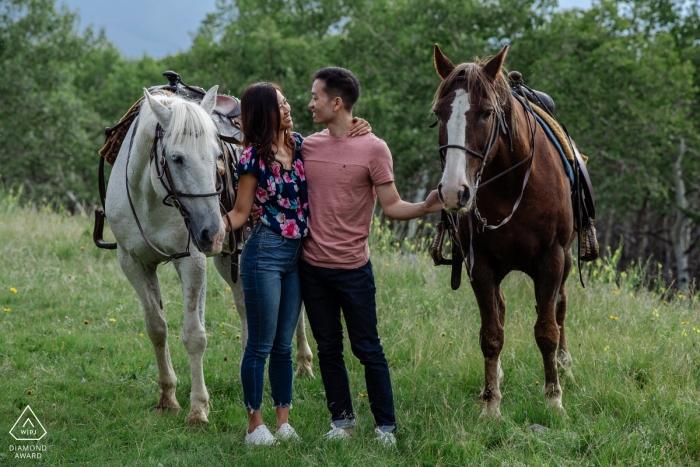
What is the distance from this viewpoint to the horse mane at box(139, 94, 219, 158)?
360 centimetres

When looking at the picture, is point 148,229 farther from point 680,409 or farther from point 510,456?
point 680,409

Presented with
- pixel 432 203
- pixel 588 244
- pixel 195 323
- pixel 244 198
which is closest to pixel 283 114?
pixel 244 198

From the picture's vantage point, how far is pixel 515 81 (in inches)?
191

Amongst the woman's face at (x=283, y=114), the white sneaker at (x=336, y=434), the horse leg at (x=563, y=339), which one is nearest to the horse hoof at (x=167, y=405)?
the white sneaker at (x=336, y=434)

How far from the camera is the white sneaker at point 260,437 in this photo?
3701mm

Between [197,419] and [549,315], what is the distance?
89.6 inches

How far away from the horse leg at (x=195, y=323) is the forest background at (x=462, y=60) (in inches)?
613

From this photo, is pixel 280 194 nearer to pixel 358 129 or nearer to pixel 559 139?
pixel 358 129

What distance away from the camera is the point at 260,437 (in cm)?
372

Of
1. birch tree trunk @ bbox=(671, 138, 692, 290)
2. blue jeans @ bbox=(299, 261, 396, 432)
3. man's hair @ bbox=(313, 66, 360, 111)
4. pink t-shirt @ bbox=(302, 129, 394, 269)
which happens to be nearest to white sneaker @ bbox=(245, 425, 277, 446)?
blue jeans @ bbox=(299, 261, 396, 432)

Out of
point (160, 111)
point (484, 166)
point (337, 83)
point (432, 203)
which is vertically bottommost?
point (432, 203)

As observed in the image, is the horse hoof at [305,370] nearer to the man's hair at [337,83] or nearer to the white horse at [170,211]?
the white horse at [170,211]

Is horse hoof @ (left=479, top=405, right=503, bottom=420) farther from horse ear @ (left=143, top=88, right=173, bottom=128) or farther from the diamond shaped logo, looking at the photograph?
the diamond shaped logo

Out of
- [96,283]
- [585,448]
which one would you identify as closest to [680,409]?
[585,448]
